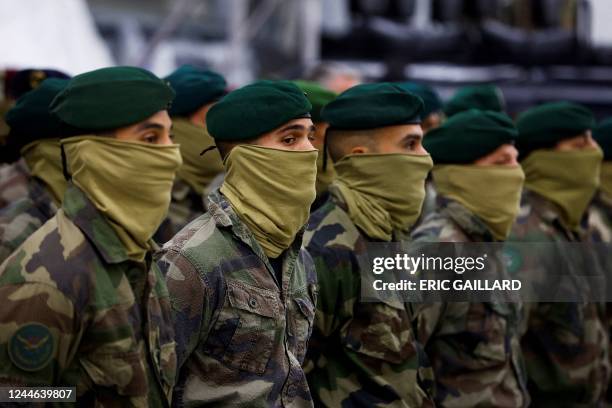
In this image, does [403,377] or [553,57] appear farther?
[553,57]

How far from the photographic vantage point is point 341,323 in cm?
429

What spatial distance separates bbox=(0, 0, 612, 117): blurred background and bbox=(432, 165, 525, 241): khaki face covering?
5086 millimetres

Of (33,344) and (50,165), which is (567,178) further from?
(33,344)

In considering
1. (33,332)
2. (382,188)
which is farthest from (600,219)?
(33,332)

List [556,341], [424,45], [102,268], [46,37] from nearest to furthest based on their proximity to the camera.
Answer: [102,268], [556,341], [46,37], [424,45]

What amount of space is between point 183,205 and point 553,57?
27.2 ft

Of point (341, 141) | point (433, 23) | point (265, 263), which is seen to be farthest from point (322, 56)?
point (265, 263)

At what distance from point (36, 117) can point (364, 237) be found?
4.84 ft

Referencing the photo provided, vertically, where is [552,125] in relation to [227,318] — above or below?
below

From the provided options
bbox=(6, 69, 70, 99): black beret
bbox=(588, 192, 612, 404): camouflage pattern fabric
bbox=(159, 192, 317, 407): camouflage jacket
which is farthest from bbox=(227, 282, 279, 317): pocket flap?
bbox=(588, 192, 612, 404): camouflage pattern fabric

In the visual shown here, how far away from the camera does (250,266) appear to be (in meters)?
3.58

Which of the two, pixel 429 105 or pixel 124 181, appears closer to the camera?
pixel 124 181

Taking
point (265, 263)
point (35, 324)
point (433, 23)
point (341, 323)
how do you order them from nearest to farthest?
point (35, 324), point (265, 263), point (341, 323), point (433, 23)

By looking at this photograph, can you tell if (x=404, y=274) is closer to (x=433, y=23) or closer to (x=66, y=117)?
(x=66, y=117)
